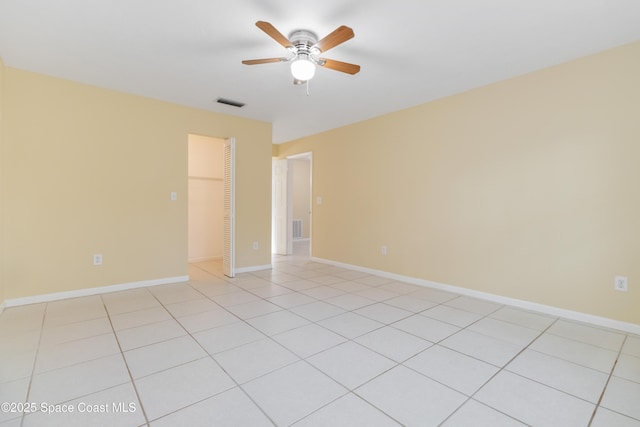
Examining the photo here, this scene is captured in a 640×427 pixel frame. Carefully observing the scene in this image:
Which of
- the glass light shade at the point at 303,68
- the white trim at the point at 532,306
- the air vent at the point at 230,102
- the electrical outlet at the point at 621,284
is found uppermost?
the air vent at the point at 230,102

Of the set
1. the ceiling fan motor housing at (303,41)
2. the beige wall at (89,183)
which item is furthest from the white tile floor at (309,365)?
the ceiling fan motor housing at (303,41)

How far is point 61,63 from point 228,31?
1992 millimetres

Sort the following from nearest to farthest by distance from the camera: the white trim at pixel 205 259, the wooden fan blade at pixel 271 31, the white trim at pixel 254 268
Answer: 1. the wooden fan blade at pixel 271 31
2. the white trim at pixel 254 268
3. the white trim at pixel 205 259

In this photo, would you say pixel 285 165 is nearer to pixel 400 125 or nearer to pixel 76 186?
pixel 400 125

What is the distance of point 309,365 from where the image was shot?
201 cm

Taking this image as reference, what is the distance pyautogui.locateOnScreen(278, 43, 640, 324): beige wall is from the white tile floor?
1.56 feet

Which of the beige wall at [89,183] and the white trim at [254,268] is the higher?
the beige wall at [89,183]

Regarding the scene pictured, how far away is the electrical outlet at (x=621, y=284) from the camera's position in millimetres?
2574

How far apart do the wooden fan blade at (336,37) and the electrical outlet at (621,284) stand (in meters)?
3.16

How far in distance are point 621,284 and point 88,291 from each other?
5643 millimetres

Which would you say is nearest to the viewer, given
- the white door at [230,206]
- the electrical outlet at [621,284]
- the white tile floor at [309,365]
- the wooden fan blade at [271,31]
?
the white tile floor at [309,365]

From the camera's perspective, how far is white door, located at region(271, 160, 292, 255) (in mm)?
6445

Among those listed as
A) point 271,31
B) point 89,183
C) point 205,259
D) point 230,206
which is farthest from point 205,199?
point 271,31

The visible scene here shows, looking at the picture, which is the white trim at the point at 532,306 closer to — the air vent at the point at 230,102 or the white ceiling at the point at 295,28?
the white ceiling at the point at 295,28
